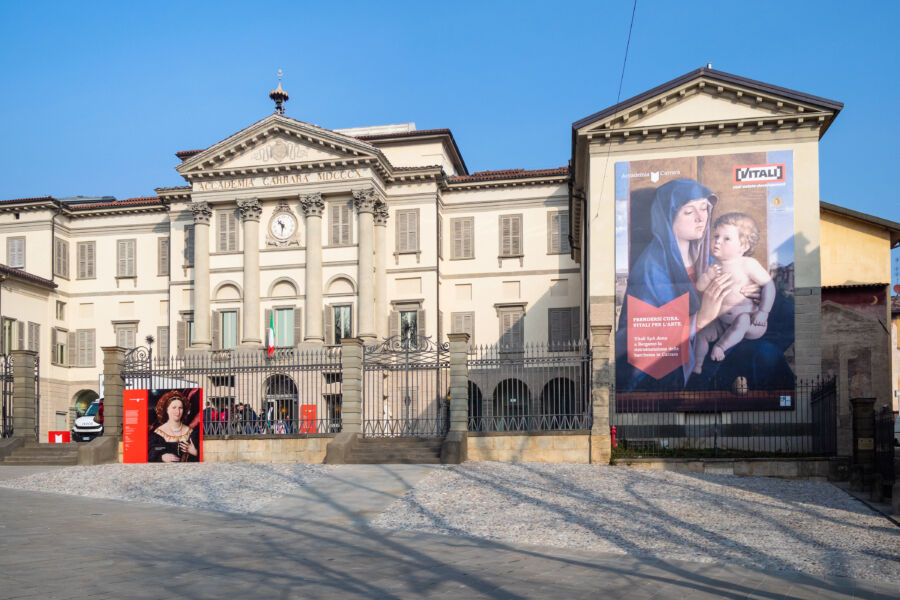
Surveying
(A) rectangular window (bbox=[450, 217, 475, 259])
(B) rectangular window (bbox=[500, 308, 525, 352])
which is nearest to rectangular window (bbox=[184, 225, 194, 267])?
(A) rectangular window (bbox=[450, 217, 475, 259])

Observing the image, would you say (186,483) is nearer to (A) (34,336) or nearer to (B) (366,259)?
(B) (366,259)

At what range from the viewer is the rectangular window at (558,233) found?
43969mm

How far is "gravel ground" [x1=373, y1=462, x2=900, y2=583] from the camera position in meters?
11.7

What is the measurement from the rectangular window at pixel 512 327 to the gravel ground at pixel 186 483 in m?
23.1

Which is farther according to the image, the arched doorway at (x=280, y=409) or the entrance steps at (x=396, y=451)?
the arched doorway at (x=280, y=409)

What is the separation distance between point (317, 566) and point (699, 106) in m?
23.5

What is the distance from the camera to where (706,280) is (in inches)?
1118

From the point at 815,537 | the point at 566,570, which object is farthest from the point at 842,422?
the point at 566,570

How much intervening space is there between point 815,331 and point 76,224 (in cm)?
3746

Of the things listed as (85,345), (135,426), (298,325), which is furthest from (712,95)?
(85,345)

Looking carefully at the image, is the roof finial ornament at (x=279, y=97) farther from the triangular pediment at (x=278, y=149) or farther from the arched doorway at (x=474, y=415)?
the arched doorway at (x=474, y=415)

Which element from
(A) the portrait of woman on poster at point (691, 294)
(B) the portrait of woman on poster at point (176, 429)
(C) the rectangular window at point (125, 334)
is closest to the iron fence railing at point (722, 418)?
(A) the portrait of woman on poster at point (691, 294)

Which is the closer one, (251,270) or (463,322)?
(251,270)

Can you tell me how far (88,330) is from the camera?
159 feet
